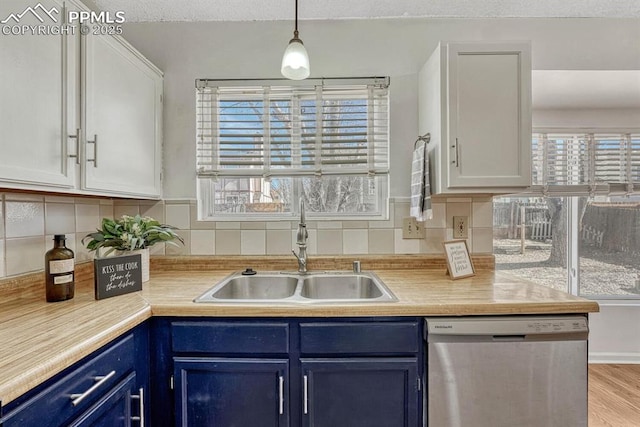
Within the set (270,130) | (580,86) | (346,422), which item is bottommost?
(346,422)

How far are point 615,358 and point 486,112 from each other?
2.53m

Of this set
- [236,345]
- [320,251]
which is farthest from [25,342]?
[320,251]

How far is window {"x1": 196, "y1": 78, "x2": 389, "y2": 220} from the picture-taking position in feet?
6.16

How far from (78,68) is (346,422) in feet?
5.48

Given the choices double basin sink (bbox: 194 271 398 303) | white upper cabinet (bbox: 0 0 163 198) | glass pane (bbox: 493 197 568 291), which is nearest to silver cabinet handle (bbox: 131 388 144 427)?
double basin sink (bbox: 194 271 398 303)

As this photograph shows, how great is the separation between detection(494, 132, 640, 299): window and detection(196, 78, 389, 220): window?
1.39 m

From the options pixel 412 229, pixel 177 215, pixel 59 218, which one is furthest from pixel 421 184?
pixel 59 218

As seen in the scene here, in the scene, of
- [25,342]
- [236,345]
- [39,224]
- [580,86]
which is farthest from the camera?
[580,86]

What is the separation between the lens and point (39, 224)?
4.42 ft

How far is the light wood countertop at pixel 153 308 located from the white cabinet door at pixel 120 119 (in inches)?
18.5

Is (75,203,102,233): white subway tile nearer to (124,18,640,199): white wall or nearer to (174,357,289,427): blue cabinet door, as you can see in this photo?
(124,18,640,199): white wall

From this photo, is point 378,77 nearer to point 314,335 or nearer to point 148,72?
point 148,72

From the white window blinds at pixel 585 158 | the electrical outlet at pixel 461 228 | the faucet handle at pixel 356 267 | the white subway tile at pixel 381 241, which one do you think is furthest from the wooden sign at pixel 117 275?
the white window blinds at pixel 585 158

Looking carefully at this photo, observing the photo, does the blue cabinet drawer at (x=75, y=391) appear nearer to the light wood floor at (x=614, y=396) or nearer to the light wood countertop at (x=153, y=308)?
the light wood countertop at (x=153, y=308)
